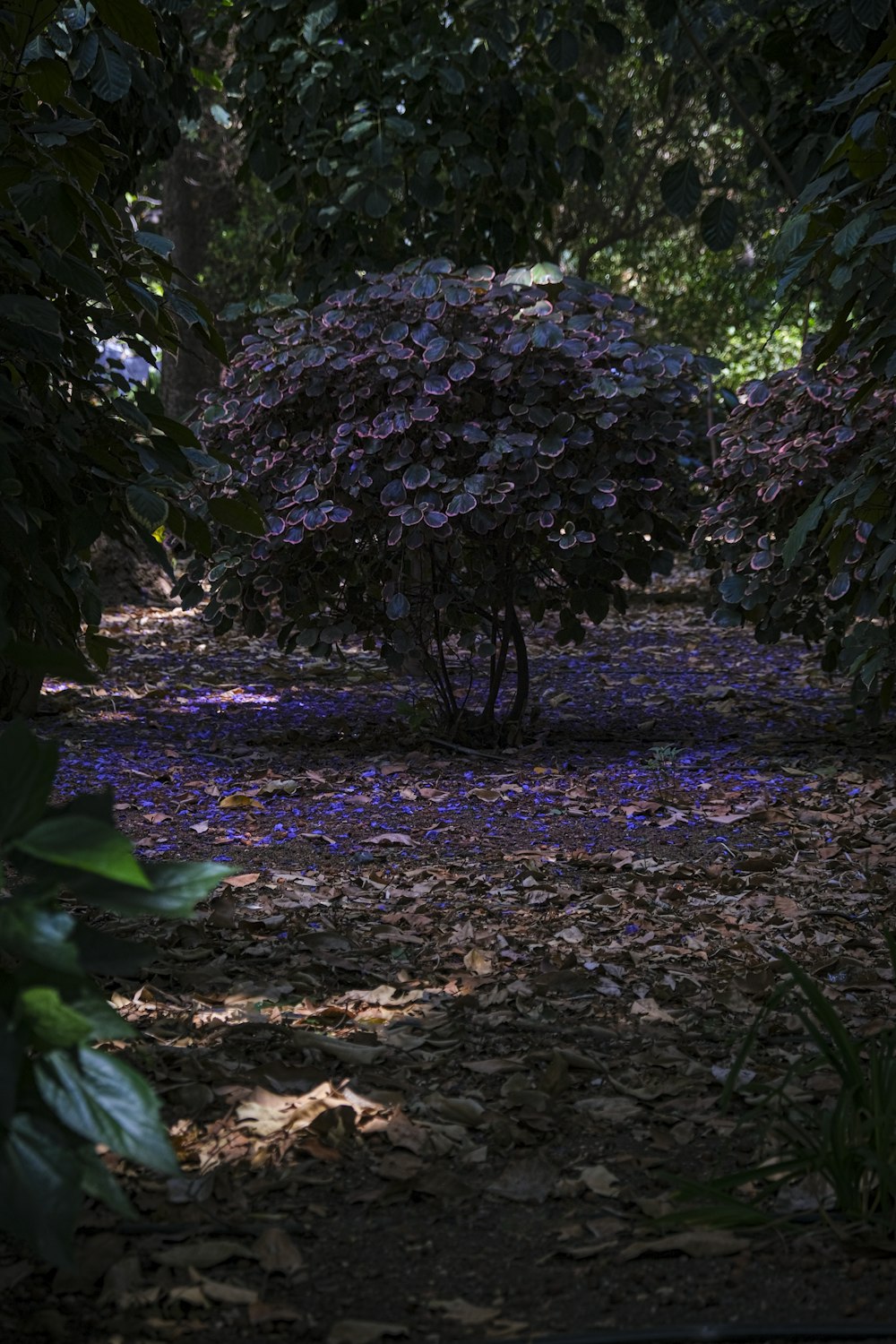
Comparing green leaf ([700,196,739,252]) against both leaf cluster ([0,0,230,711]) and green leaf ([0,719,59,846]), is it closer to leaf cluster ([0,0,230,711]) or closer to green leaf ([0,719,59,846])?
leaf cluster ([0,0,230,711])

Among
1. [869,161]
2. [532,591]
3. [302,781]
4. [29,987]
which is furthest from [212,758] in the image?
[29,987]

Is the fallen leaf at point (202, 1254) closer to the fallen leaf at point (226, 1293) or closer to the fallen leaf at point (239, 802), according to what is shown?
the fallen leaf at point (226, 1293)

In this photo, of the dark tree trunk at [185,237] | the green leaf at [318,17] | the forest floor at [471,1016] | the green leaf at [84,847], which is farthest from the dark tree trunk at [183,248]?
the green leaf at [84,847]

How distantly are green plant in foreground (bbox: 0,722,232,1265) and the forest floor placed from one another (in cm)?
36

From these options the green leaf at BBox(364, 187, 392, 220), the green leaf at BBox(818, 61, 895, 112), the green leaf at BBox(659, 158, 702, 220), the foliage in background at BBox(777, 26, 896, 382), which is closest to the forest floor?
the foliage in background at BBox(777, 26, 896, 382)

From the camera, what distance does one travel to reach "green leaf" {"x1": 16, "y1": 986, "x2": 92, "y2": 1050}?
117 centimetres

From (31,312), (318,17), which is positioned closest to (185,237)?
(318,17)

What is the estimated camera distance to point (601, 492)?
13.7ft

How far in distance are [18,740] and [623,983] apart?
5.06 feet

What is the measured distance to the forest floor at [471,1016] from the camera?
1.53m

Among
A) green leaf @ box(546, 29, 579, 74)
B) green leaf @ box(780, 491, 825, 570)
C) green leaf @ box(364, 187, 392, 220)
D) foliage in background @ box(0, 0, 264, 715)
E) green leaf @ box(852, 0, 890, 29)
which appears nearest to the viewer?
foliage in background @ box(0, 0, 264, 715)

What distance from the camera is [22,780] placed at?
1.25 metres

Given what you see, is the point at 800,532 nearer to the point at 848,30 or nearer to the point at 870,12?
the point at 870,12

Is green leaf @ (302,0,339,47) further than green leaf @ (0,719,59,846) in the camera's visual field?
Yes
